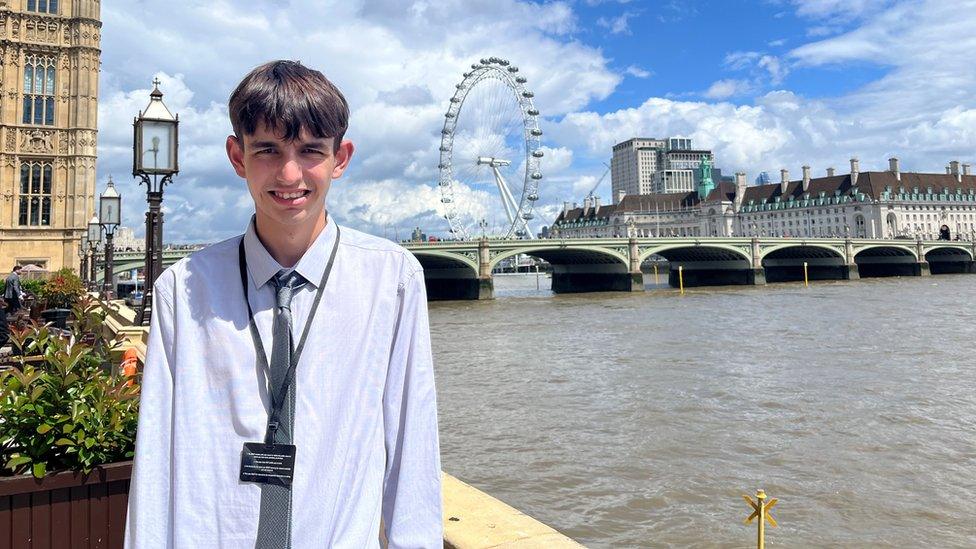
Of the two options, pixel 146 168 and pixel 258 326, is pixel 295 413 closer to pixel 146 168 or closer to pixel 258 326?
pixel 258 326

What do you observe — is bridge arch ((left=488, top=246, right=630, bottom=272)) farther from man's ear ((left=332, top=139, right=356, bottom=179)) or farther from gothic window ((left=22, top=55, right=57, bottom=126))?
man's ear ((left=332, top=139, right=356, bottom=179))

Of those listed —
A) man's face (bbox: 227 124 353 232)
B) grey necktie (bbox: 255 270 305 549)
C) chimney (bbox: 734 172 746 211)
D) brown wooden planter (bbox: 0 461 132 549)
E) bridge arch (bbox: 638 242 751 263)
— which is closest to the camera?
grey necktie (bbox: 255 270 305 549)

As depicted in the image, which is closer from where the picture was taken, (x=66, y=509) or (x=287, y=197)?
(x=287, y=197)

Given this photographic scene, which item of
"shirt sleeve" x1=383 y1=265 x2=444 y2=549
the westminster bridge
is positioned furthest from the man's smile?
the westminster bridge

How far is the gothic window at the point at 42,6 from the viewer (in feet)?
116

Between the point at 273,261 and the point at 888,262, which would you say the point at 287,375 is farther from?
the point at 888,262

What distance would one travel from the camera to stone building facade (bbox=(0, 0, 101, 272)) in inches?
1369

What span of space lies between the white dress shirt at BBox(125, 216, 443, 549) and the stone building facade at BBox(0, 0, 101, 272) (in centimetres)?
4042

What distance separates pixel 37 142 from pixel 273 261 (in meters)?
42.4

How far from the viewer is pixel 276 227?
153 centimetres

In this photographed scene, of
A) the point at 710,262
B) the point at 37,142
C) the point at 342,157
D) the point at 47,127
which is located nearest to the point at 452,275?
the point at 710,262

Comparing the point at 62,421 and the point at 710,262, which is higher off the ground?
the point at 710,262

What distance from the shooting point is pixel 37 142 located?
3584 cm

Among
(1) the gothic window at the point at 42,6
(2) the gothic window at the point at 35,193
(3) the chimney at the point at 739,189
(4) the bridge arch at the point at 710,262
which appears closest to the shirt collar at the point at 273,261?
(2) the gothic window at the point at 35,193
